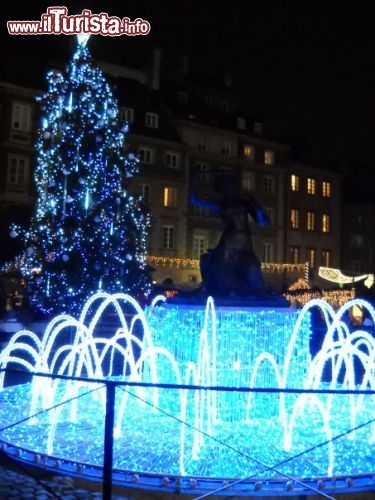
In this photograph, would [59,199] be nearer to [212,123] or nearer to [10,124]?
[10,124]

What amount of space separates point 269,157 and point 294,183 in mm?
3696

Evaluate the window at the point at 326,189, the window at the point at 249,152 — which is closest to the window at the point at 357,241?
the window at the point at 326,189

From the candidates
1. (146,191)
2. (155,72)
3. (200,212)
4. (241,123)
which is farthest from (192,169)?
(155,72)

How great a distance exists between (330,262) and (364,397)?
4440 centimetres

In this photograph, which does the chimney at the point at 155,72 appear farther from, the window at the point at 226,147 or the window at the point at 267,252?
the window at the point at 267,252

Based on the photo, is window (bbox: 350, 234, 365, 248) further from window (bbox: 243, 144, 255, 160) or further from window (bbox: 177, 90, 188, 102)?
window (bbox: 177, 90, 188, 102)

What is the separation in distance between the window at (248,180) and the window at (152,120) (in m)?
8.53

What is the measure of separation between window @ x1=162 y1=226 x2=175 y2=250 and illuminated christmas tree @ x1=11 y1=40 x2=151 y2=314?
1558cm

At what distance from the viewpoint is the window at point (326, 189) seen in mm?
55694

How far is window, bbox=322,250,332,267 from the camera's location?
181 ft

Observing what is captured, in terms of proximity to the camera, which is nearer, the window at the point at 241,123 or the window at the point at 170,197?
the window at the point at 170,197

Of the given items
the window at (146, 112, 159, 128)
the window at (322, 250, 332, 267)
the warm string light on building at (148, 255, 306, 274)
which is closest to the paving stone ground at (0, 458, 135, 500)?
the warm string light on building at (148, 255, 306, 274)

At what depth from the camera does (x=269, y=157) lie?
2045 inches

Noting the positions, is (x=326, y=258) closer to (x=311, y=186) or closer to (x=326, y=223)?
(x=326, y=223)
